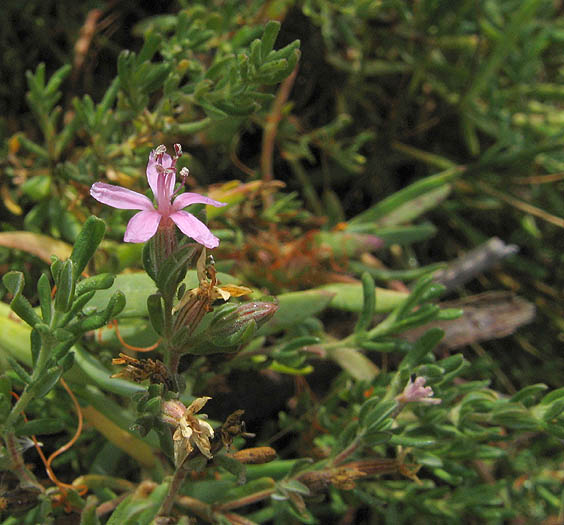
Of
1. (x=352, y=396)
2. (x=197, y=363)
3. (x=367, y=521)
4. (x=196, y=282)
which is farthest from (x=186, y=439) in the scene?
(x=367, y=521)

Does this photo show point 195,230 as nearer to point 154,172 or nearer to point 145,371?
point 154,172

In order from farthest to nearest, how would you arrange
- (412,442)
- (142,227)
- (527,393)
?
(527,393) < (412,442) < (142,227)

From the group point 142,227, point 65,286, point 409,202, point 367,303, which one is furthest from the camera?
point 409,202

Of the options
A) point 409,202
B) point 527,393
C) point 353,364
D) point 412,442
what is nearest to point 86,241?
point 412,442

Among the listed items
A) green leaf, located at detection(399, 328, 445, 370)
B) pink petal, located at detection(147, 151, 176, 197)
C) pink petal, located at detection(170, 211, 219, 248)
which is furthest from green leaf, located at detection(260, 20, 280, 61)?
green leaf, located at detection(399, 328, 445, 370)

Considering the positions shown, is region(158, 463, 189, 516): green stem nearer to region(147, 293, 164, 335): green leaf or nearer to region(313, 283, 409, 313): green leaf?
region(147, 293, 164, 335): green leaf
